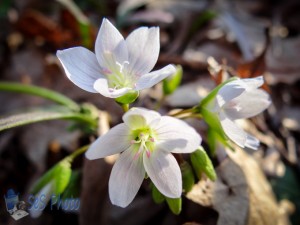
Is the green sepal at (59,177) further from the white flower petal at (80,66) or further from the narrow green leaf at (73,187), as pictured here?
the white flower petal at (80,66)

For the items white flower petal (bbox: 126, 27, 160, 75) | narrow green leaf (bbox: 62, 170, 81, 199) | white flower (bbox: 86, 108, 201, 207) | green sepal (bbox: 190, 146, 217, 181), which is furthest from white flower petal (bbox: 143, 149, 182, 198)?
narrow green leaf (bbox: 62, 170, 81, 199)

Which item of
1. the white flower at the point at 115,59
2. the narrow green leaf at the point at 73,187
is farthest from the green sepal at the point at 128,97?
the narrow green leaf at the point at 73,187

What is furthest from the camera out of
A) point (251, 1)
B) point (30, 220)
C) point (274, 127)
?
point (251, 1)

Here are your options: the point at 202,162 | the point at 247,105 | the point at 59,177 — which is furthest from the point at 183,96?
the point at 59,177

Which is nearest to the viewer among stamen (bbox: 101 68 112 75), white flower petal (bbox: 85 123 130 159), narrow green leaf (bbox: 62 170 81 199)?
white flower petal (bbox: 85 123 130 159)

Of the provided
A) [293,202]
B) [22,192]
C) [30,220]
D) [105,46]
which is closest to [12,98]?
[22,192]

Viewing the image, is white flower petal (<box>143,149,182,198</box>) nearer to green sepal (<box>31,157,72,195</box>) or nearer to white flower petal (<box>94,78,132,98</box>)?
white flower petal (<box>94,78,132,98</box>)

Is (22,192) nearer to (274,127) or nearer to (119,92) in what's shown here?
(119,92)

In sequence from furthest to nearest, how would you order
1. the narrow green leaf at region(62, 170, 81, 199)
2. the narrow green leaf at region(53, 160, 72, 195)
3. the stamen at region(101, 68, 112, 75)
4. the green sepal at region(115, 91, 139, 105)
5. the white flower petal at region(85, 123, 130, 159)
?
the narrow green leaf at region(62, 170, 81, 199) → the narrow green leaf at region(53, 160, 72, 195) → the stamen at region(101, 68, 112, 75) → the green sepal at region(115, 91, 139, 105) → the white flower petal at region(85, 123, 130, 159)
